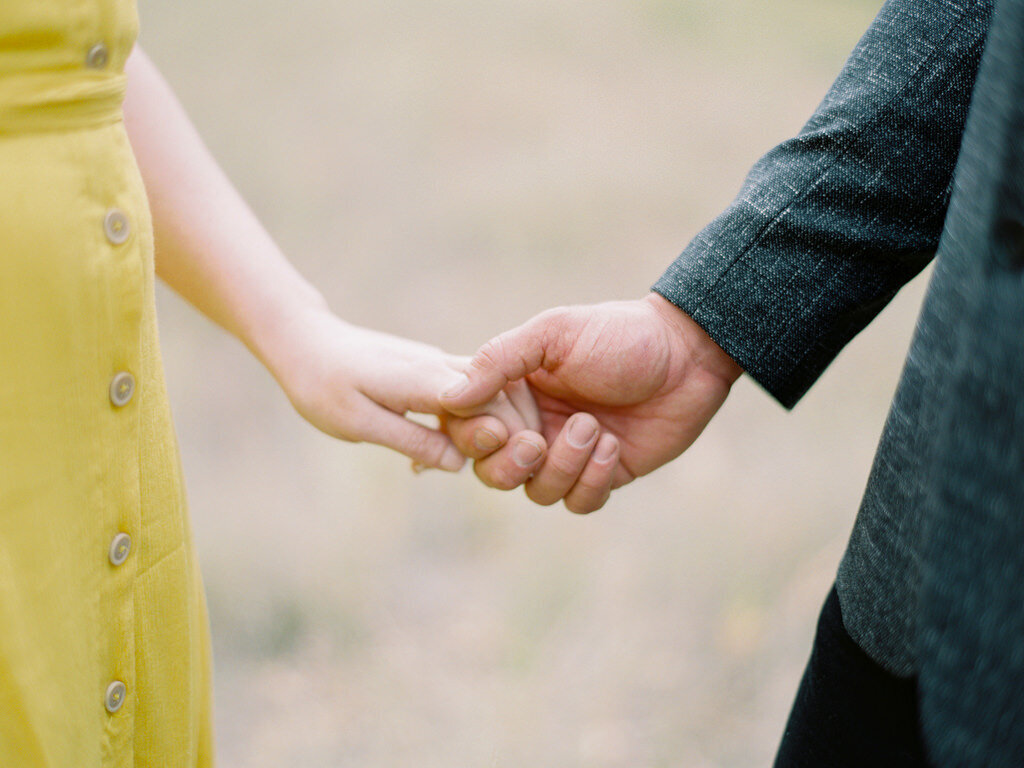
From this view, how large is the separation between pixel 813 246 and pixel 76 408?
621 mm

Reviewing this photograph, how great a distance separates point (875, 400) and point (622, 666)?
4.89 ft

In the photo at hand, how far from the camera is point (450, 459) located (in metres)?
1.00

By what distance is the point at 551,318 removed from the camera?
0.94 metres

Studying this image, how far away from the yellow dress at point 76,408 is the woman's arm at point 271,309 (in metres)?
0.22

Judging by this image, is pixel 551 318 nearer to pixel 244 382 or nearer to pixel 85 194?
pixel 85 194

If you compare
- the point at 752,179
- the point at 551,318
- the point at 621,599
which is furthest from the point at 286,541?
the point at 752,179

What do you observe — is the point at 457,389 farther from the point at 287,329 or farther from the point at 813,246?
the point at 813,246

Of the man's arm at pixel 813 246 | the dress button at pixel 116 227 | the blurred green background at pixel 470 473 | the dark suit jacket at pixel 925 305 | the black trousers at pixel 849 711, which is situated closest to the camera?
the dark suit jacket at pixel 925 305

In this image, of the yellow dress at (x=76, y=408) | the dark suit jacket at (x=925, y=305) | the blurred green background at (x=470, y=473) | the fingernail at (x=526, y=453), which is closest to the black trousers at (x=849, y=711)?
the dark suit jacket at (x=925, y=305)

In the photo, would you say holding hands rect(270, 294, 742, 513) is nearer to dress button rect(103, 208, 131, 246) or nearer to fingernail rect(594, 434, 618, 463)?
fingernail rect(594, 434, 618, 463)

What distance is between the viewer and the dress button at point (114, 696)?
1.95 ft

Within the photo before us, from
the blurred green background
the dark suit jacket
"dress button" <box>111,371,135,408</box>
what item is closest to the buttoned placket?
"dress button" <box>111,371,135,408</box>

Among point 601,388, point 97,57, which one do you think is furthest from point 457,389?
point 97,57

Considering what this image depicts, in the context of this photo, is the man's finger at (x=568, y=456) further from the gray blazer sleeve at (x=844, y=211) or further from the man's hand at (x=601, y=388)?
the gray blazer sleeve at (x=844, y=211)
